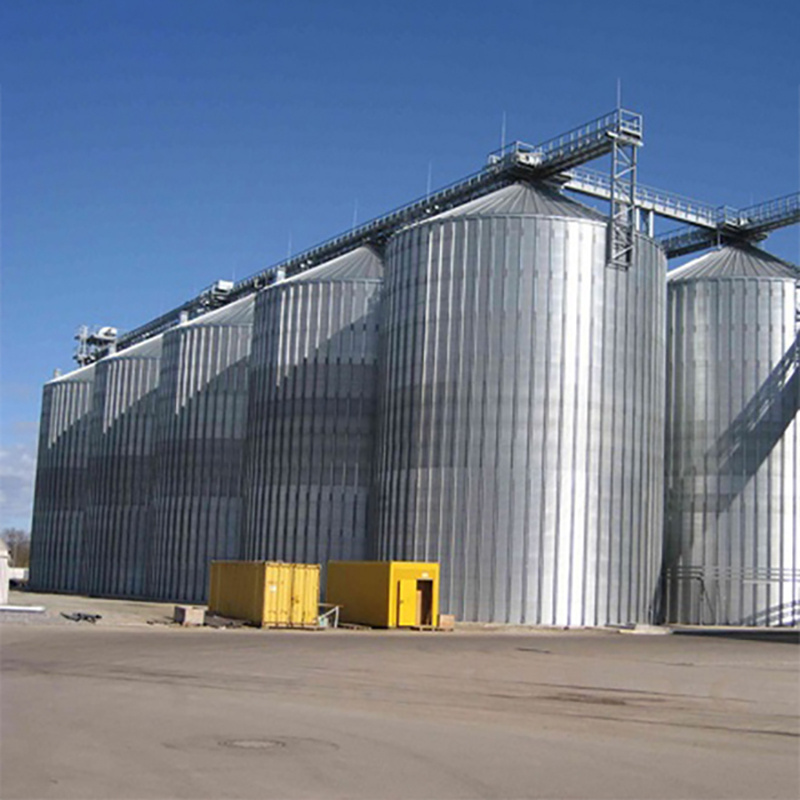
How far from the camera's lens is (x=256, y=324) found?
69.4m

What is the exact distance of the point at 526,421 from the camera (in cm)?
5403

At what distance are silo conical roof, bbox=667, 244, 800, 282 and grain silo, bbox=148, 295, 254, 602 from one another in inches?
1087

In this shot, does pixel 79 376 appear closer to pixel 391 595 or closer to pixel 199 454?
pixel 199 454

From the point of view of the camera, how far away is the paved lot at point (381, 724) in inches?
535

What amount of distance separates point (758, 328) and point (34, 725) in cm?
5489

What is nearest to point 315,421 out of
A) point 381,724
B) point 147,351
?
point 147,351

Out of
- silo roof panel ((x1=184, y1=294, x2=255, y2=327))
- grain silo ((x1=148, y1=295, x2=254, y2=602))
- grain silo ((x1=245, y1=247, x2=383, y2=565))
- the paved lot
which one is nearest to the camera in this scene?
the paved lot

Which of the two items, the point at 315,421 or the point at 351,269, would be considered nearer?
the point at 315,421

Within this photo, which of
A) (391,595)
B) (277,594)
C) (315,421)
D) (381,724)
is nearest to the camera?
(381,724)

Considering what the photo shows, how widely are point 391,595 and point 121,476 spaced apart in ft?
140

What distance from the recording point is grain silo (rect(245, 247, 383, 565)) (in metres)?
62.3

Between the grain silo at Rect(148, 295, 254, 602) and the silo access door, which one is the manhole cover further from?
the grain silo at Rect(148, 295, 254, 602)

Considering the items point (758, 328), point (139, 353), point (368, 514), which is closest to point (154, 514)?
point (139, 353)

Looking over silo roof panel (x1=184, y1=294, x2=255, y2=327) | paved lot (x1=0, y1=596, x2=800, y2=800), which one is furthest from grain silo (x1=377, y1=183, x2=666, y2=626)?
silo roof panel (x1=184, y1=294, x2=255, y2=327)
